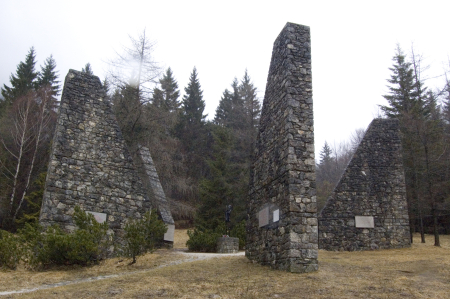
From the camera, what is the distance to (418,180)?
60.1ft

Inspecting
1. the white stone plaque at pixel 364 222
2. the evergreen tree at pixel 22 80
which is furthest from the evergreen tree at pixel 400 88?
the evergreen tree at pixel 22 80

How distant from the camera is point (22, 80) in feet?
113

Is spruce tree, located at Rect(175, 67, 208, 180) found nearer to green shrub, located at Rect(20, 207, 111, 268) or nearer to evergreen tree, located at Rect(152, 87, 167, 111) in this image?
evergreen tree, located at Rect(152, 87, 167, 111)

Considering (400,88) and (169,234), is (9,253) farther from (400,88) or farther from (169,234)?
(400,88)

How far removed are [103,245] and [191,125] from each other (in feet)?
105

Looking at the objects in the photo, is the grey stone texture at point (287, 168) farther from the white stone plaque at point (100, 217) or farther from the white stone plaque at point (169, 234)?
the white stone plaque at point (169, 234)

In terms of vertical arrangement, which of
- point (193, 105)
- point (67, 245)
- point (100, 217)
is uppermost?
point (193, 105)

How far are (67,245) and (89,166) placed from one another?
3.29 m

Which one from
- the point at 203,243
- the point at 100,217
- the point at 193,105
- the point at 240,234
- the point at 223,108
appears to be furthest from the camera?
the point at 223,108

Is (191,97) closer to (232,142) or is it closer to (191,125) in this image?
(191,125)

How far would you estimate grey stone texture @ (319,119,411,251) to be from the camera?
14508mm

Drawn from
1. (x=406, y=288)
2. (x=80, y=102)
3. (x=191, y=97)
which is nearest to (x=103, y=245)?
(x=80, y=102)

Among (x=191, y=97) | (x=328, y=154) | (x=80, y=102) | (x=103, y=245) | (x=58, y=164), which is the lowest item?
(x=103, y=245)

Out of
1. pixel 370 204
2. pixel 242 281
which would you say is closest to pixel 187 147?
pixel 370 204
